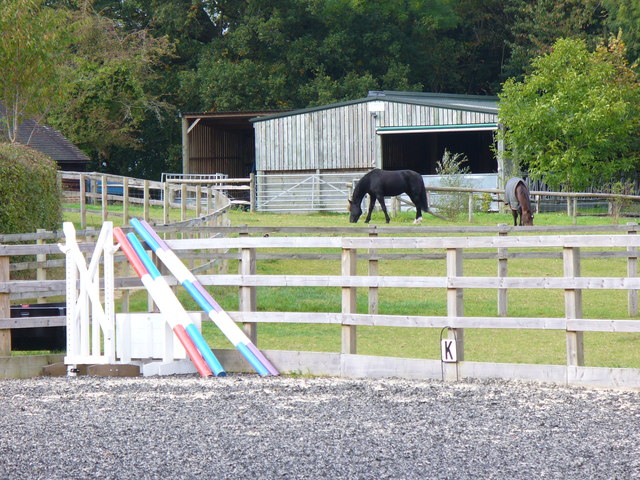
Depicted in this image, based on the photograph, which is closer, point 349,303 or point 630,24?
point 349,303

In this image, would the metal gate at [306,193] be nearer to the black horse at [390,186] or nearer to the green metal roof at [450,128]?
the green metal roof at [450,128]

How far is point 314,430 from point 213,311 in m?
2.44

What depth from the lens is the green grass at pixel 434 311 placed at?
411 inches

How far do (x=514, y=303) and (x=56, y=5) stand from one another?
37714mm

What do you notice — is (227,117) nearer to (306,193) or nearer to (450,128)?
(306,193)

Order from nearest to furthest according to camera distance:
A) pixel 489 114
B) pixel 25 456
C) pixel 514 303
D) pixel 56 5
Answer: pixel 25 456 → pixel 514 303 → pixel 489 114 → pixel 56 5

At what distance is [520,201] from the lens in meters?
23.5

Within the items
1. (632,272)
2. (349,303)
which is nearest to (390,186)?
(632,272)

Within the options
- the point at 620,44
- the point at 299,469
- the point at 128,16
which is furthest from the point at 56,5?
the point at 299,469

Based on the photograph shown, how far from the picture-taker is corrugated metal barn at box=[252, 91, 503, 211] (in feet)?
108

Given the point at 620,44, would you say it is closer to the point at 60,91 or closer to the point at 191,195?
the point at 191,195

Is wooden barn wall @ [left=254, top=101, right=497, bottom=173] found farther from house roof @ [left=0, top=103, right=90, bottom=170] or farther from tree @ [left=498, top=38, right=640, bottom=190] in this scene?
house roof @ [left=0, top=103, right=90, bottom=170]

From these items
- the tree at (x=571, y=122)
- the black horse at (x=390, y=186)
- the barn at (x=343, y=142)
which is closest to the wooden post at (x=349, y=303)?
the black horse at (x=390, y=186)

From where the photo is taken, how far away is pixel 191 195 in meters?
37.2
